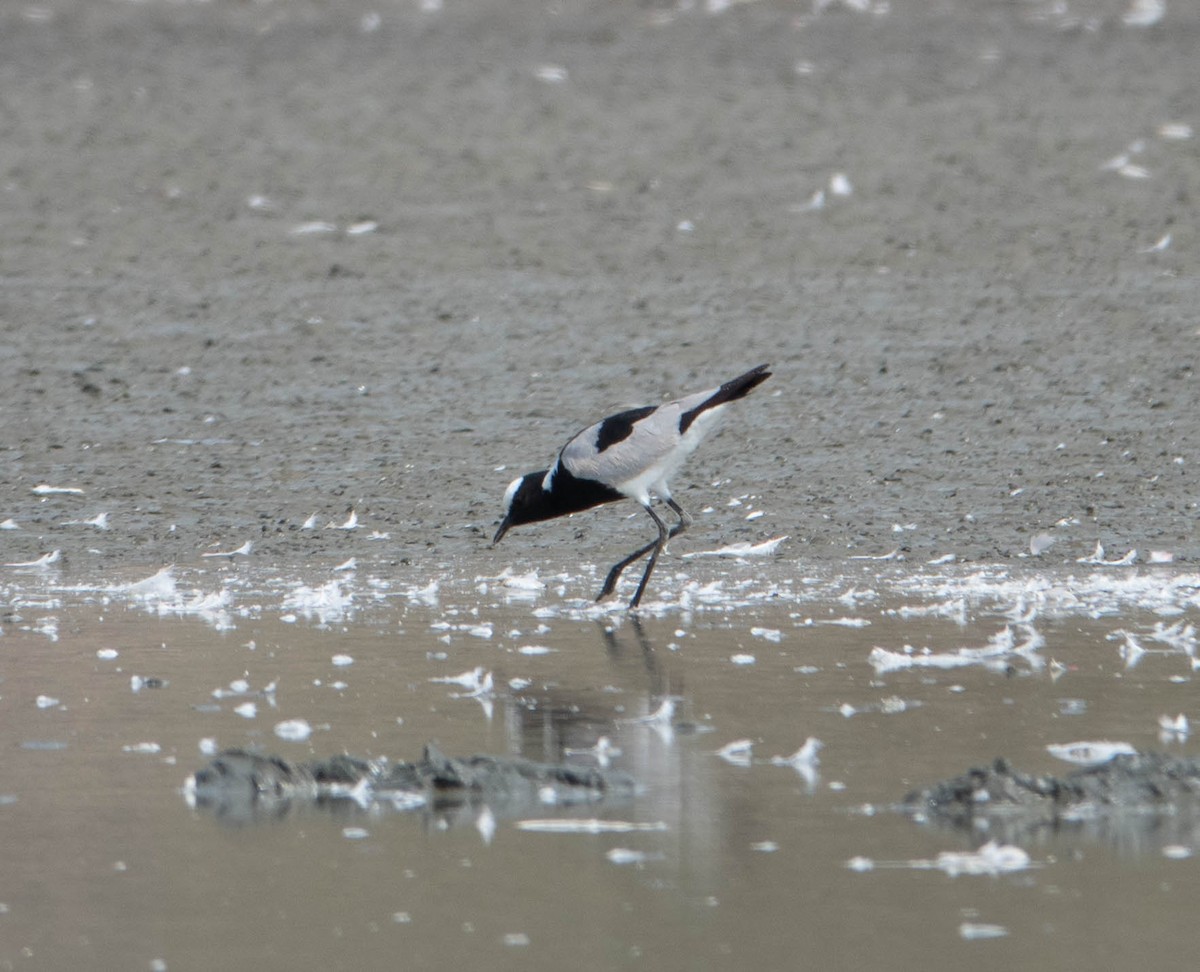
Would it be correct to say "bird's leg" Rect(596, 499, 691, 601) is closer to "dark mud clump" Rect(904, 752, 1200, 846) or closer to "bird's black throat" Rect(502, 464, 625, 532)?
"bird's black throat" Rect(502, 464, 625, 532)

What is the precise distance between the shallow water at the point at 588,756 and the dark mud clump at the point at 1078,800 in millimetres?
73

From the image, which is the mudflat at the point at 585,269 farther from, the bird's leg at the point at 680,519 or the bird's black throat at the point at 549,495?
the bird's black throat at the point at 549,495

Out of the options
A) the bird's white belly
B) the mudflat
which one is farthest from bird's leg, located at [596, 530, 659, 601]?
the mudflat

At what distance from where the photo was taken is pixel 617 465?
7.21 m

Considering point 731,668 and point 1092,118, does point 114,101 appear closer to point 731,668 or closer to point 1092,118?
point 1092,118

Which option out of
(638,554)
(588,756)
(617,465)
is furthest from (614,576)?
(588,756)

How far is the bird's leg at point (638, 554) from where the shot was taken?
6.77m

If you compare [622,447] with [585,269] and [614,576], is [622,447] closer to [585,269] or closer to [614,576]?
[614,576]

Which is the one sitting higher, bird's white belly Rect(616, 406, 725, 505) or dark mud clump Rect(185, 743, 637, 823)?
bird's white belly Rect(616, 406, 725, 505)

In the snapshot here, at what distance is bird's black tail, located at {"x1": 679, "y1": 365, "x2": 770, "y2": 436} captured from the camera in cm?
732

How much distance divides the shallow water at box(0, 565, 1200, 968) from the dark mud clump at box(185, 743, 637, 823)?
6 cm

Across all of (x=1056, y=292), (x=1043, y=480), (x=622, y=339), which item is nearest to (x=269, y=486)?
(x=622, y=339)

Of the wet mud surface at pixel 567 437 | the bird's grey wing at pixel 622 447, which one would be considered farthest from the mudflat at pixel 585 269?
the bird's grey wing at pixel 622 447

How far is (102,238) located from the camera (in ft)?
36.9
